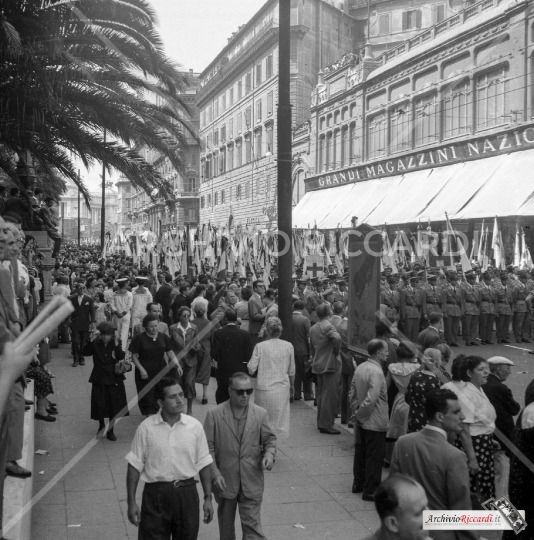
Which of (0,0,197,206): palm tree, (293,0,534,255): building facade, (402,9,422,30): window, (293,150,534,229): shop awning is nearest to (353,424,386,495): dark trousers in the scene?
(0,0,197,206): palm tree

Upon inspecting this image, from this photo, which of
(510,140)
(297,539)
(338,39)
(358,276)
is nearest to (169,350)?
(358,276)

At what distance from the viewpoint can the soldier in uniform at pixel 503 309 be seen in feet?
55.2

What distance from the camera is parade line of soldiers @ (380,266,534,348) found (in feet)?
54.1

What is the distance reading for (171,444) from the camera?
443 cm

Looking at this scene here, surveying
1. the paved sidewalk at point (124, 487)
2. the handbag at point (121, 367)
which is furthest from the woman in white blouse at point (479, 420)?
the handbag at point (121, 367)

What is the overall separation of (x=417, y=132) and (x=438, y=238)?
999cm

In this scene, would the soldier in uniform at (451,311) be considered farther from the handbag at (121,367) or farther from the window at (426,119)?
the window at (426,119)

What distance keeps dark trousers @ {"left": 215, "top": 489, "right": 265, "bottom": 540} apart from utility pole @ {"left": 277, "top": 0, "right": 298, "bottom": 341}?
5036 millimetres

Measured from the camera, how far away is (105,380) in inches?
344

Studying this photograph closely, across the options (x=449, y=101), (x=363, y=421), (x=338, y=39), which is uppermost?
(x=338, y=39)

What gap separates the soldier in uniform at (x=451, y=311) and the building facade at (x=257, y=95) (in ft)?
76.3

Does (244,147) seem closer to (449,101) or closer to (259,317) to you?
(449,101)

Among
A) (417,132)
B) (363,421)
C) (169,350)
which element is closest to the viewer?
(363,421)

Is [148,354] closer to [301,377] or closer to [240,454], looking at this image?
[301,377]
